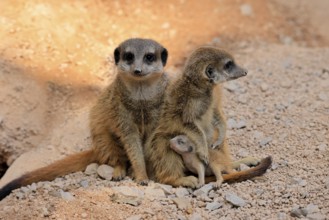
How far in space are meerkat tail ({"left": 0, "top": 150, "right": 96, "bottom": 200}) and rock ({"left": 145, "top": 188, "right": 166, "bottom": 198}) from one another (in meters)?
0.49

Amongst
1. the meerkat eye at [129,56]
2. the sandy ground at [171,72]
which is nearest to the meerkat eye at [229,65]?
the meerkat eye at [129,56]

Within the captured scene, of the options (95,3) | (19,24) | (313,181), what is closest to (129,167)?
(313,181)

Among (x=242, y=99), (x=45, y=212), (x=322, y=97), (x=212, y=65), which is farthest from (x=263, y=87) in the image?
(x=45, y=212)

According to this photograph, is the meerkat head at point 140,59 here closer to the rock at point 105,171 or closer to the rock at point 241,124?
the rock at point 105,171

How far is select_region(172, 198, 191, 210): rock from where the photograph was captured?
2.78 m

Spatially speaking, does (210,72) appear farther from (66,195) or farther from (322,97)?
(322,97)

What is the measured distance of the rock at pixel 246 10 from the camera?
4990mm

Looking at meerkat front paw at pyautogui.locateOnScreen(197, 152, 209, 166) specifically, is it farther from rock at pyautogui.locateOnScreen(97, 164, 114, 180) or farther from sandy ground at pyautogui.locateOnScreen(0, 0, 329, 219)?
rock at pyautogui.locateOnScreen(97, 164, 114, 180)

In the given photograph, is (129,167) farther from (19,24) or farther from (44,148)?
(19,24)

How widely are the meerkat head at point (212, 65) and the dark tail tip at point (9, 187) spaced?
3.62 feet

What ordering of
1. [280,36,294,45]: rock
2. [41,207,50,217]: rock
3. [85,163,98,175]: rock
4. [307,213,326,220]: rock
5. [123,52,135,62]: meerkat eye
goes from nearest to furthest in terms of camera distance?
1. [307,213,326,220]: rock
2. [41,207,50,217]: rock
3. [123,52,135,62]: meerkat eye
4. [85,163,98,175]: rock
5. [280,36,294,45]: rock

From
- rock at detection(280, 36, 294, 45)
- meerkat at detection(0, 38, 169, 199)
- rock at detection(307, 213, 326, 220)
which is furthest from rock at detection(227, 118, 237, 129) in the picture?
rock at detection(280, 36, 294, 45)

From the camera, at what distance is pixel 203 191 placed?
2.87 m

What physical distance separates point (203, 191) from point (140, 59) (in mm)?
746
